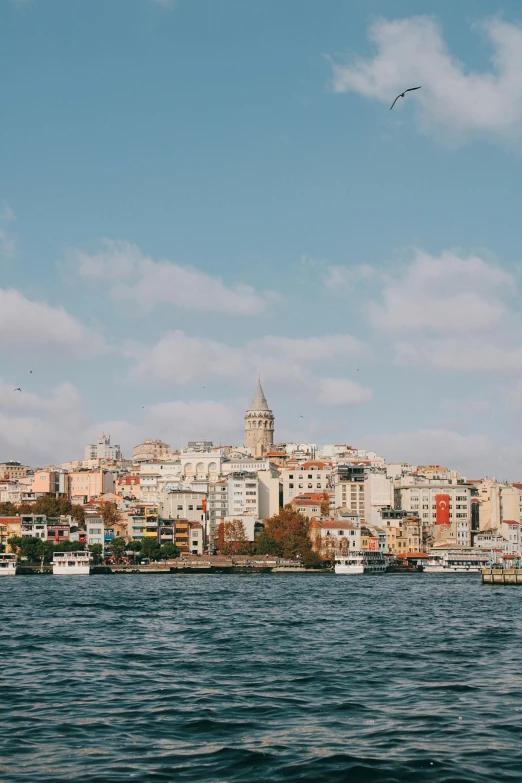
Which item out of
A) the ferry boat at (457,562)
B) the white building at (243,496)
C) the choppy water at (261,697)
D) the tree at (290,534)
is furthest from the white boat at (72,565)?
the choppy water at (261,697)

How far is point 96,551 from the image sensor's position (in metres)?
114

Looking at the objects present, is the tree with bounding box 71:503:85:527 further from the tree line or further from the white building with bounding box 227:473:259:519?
the white building with bounding box 227:473:259:519

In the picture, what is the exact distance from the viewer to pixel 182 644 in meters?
32.1

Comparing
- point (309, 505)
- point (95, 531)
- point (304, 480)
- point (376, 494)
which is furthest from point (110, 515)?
point (376, 494)

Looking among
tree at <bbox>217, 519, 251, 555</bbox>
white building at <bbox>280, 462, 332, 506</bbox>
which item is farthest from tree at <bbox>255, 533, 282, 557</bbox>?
white building at <bbox>280, 462, 332, 506</bbox>

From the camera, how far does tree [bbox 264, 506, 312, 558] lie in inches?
4464

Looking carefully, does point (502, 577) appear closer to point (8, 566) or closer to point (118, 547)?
point (8, 566)

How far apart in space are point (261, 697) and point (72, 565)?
3185 inches

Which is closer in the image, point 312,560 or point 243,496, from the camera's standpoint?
point 312,560

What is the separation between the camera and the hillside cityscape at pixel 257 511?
379ft

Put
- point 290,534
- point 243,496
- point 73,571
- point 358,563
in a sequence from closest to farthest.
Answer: point 73,571 < point 358,563 < point 290,534 < point 243,496

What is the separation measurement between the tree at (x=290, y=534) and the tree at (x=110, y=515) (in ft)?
62.2

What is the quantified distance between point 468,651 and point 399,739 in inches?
520

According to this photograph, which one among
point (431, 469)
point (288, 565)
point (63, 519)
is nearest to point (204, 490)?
point (63, 519)
